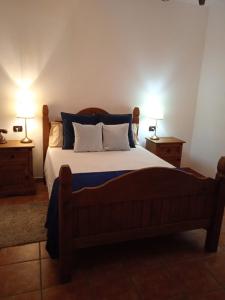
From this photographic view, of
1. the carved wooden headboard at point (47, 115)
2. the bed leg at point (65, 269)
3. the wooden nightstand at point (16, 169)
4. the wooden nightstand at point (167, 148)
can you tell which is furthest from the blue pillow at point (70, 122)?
the bed leg at point (65, 269)

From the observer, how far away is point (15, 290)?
1.78 m

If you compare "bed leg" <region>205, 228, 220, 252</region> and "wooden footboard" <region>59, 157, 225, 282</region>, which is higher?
"wooden footboard" <region>59, 157, 225, 282</region>

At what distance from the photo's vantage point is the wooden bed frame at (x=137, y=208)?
1.80 meters

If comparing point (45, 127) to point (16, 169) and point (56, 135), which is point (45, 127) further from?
point (16, 169)

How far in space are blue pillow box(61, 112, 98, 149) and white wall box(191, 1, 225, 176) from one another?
71.4 inches

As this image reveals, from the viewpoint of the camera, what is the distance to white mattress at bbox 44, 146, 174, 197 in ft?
8.42

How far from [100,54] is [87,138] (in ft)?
4.08

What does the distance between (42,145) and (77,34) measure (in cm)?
157

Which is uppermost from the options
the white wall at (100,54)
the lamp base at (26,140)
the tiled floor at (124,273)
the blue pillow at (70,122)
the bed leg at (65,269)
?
the white wall at (100,54)

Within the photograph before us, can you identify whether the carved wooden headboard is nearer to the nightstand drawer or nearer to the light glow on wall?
Result: the light glow on wall

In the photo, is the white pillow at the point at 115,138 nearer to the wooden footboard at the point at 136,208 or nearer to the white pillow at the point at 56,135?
the white pillow at the point at 56,135

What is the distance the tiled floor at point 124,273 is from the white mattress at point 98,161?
0.73m

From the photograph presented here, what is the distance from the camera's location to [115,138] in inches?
127

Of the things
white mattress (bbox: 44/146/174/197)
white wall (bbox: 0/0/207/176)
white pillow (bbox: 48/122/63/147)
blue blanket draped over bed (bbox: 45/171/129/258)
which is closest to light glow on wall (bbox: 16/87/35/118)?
white wall (bbox: 0/0/207/176)
